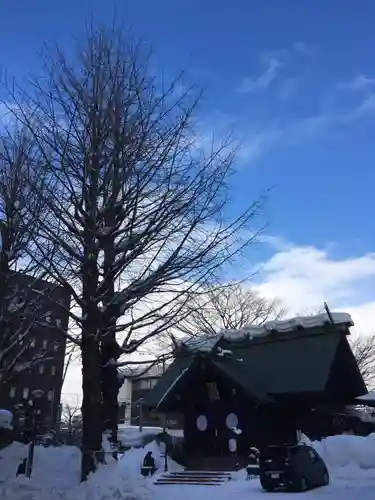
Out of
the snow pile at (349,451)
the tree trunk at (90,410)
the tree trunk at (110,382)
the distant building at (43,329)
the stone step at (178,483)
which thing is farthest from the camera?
the stone step at (178,483)

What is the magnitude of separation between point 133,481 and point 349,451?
10.3m

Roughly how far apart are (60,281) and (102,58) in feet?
18.3

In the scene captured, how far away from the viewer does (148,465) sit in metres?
22.6

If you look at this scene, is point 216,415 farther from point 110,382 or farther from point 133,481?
point 133,481

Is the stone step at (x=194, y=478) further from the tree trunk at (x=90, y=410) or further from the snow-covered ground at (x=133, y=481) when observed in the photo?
the tree trunk at (x=90, y=410)

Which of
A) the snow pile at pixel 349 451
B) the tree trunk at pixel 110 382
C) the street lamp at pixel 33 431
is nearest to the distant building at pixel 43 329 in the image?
the street lamp at pixel 33 431

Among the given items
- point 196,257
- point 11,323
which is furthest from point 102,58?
point 11,323

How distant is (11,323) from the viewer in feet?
52.5

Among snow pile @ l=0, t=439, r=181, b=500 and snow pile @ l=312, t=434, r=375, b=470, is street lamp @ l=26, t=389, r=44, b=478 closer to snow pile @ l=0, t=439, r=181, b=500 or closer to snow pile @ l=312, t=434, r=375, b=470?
snow pile @ l=0, t=439, r=181, b=500

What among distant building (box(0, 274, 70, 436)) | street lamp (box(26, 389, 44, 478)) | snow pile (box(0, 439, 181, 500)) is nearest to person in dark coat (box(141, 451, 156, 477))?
distant building (box(0, 274, 70, 436))

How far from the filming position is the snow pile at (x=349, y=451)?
17703 mm

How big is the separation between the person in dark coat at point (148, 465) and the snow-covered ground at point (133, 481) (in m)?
3.88

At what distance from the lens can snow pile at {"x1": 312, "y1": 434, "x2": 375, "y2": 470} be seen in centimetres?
1770

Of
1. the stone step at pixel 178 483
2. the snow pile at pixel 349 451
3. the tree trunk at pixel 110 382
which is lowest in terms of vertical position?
the stone step at pixel 178 483
